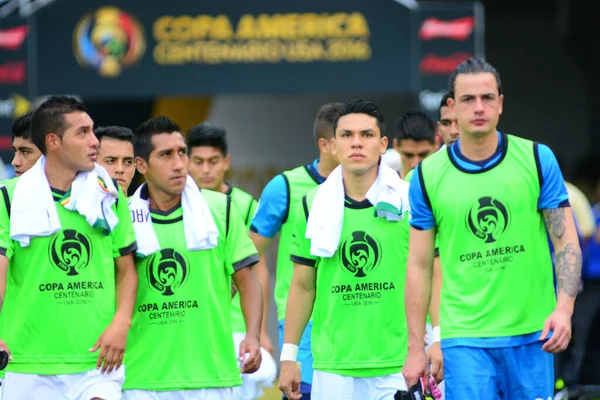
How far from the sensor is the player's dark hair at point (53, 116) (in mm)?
7234

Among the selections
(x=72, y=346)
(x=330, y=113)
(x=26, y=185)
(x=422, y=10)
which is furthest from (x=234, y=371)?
(x=422, y=10)

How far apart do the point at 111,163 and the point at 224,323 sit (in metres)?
1.83

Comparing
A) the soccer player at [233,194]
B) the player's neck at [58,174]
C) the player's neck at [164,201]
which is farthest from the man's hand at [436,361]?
the player's neck at [58,174]

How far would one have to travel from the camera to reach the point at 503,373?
6.76 metres

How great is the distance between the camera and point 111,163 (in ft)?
29.1

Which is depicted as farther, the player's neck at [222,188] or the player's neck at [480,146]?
the player's neck at [222,188]

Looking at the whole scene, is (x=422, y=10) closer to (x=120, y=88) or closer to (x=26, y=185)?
(x=120, y=88)

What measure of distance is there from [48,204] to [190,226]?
81 centimetres

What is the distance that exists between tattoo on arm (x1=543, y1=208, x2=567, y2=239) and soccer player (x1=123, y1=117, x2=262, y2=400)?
1698 millimetres

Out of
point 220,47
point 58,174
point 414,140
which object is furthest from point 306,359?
point 220,47

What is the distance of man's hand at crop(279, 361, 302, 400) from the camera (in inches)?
303

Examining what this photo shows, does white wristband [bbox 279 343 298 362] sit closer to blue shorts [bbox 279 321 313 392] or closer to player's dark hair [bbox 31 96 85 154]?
blue shorts [bbox 279 321 313 392]

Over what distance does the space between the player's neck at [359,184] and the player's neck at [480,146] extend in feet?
3.66

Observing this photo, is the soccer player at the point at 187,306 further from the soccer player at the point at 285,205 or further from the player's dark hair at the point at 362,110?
the soccer player at the point at 285,205
